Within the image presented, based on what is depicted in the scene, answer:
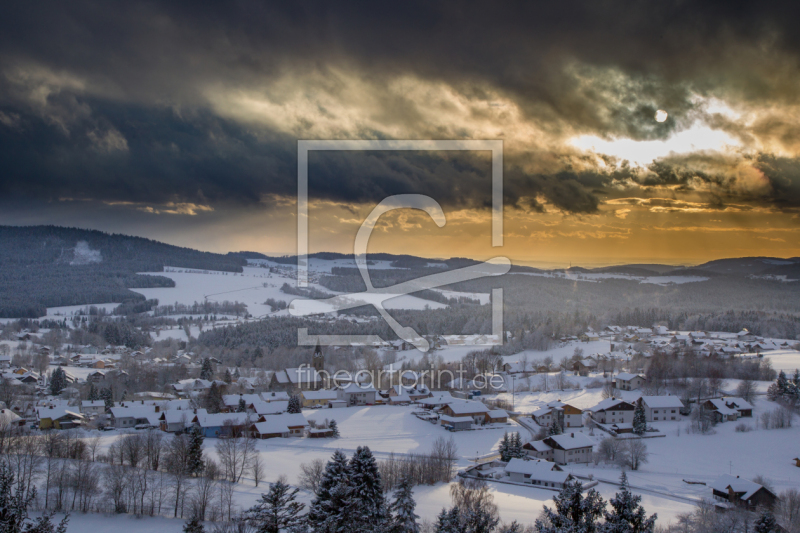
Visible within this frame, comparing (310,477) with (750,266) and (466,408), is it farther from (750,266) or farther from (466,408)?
(750,266)

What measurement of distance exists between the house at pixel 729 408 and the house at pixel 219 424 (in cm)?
3004

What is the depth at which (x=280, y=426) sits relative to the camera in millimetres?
31406

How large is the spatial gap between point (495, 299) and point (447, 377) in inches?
2007

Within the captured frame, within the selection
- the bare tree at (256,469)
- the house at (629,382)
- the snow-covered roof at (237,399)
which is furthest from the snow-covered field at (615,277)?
the bare tree at (256,469)

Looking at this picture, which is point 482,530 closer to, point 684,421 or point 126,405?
point 684,421

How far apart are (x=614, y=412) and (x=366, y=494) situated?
87.3 feet

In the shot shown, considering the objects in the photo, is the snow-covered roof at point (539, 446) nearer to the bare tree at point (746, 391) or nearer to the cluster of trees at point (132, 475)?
the cluster of trees at point (132, 475)

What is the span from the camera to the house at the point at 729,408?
108ft

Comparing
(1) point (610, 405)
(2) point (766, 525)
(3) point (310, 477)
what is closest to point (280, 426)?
(3) point (310, 477)

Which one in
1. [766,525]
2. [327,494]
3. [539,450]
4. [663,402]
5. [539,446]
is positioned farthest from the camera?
[663,402]

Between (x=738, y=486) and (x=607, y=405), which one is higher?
(x=738, y=486)

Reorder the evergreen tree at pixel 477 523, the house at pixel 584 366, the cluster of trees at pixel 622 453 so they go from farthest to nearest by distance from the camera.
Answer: the house at pixel 584 366 < the cluster of trees at pixel 622 453 < the evergreen tree at pixel 477 523

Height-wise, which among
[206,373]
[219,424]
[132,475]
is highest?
[132,475]

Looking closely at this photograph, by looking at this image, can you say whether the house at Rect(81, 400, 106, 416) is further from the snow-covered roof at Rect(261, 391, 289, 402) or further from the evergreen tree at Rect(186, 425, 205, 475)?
the evergreen tree at Rect(186, 425, 205, 475)
